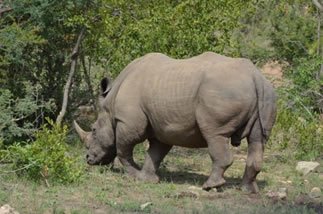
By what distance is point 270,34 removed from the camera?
17.2 metres

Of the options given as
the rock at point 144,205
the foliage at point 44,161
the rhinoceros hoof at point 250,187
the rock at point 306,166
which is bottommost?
the rock at point 306,166

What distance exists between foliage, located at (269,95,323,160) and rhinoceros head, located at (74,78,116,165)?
10.5 ft

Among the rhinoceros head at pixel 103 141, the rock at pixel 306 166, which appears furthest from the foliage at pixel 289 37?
the rhinoceros head at pixel 103 141

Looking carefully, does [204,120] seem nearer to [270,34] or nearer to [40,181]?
[40,181]

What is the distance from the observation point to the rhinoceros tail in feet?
27.7

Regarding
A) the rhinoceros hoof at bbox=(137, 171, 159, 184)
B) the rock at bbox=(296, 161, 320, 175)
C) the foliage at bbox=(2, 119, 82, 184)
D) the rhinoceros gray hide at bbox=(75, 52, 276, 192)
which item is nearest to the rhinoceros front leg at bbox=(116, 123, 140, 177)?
the rhinoceros gray hide at bbox=(75, 52, 276, 192)

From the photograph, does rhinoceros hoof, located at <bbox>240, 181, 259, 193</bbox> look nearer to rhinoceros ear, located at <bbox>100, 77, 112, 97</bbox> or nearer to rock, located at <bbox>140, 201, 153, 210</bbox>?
rock, located at <bbox>140, 201, 153, 210</bbox>

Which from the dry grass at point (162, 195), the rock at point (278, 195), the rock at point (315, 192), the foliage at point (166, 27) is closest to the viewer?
the dry grass at point (162, 195)

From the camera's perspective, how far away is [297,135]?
11.7m

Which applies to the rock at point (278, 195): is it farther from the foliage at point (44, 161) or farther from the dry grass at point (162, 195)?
the foliage at point (44, 161)

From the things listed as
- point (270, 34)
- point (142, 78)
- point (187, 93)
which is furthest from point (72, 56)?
point (270, 34)

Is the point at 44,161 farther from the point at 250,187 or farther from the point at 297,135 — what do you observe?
the point at 297,135

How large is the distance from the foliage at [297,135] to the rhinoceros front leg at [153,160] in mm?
2694

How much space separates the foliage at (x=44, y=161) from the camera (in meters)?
8.41
